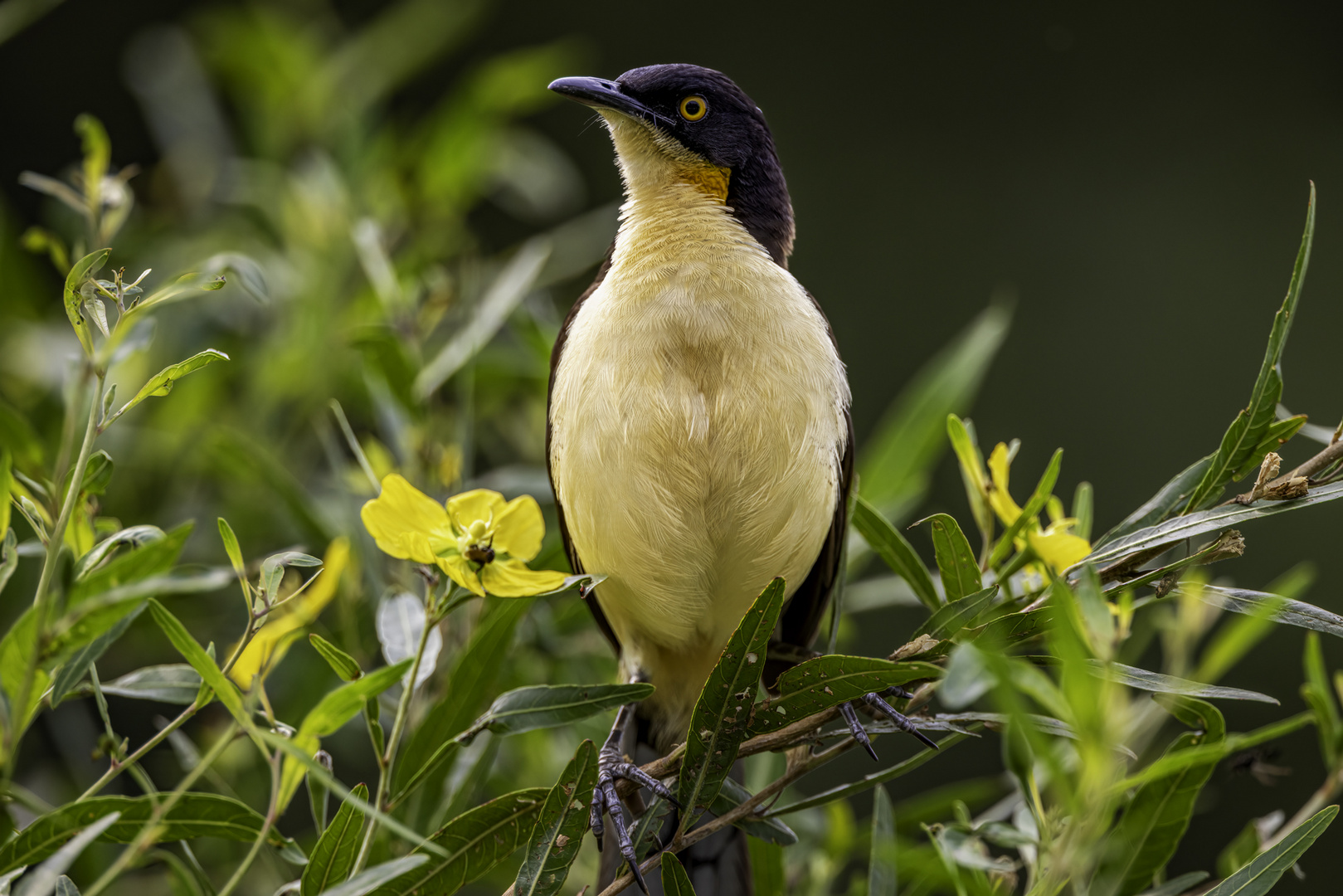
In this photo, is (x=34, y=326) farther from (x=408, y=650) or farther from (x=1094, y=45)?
(x=1094, y=45)

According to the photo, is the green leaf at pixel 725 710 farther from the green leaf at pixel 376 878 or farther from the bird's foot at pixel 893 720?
the green leaf at pixel 376 878

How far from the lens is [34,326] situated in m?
2.80

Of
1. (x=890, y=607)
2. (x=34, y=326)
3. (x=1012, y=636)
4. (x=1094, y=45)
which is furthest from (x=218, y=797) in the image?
(x=1094, y=45)

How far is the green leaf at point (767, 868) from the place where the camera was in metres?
1.70

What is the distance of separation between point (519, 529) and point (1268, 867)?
912mm

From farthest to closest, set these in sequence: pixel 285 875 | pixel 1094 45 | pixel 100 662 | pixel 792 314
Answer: pixel 1094 45 < pixel 100 662 < pixel 792 314 < pixel 285 875

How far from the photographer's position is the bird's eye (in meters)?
2.40

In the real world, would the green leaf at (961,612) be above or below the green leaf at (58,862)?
below

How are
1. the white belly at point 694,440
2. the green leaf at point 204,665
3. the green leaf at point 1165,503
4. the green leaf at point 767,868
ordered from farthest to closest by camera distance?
the white belly at point 694,440 → the green leaf at point 767,868 → the green leaf at point 1165,503 → the green leaf at point 204,665

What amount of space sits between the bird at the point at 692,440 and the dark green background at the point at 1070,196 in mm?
3444

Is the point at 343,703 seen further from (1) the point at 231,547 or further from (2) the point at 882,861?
(2) the point at 882,861

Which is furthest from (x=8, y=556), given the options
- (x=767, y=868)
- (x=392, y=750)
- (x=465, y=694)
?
(x=767, y=868)

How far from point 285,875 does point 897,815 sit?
1.06 m

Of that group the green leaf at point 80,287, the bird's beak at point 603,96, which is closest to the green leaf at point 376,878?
the green leaf at point 80,287
